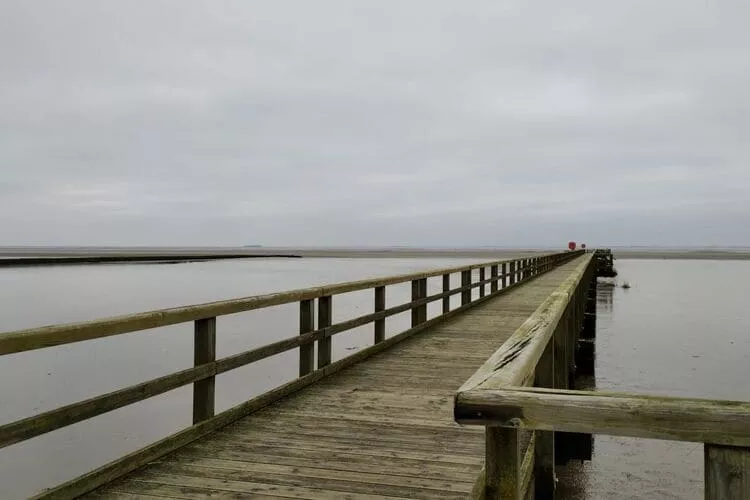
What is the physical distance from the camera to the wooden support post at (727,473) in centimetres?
161

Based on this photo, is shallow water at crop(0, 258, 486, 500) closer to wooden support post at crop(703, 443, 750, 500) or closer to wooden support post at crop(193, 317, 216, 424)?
wooden support post at crop(193, 317, 216, 424)

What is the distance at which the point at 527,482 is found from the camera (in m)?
4.04

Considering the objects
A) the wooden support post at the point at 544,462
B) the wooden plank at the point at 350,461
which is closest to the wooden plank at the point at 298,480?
the wooden plank at the point at 350,461

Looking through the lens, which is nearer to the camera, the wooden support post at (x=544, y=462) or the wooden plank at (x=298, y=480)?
the wooden plank at (x=298, y=480)

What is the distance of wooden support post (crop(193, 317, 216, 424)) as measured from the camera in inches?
177

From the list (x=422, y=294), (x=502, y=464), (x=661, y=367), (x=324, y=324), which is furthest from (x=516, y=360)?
(x=661, y=367)

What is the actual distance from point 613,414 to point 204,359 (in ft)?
11.2

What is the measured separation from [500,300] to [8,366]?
535 inches

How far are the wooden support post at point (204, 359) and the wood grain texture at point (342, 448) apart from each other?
0.68 ft

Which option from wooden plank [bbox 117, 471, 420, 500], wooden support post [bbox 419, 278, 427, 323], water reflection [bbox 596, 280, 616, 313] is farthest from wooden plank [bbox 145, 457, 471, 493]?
water reflection [bbox 596, 280, 616, 313]

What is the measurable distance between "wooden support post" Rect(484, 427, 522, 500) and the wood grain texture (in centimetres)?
170

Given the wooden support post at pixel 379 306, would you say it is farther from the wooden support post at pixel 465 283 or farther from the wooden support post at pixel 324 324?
the wooden support post at pixel 465 283

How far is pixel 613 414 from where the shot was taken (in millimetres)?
1751

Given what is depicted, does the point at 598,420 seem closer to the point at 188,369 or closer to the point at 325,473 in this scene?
the point at 325,473
